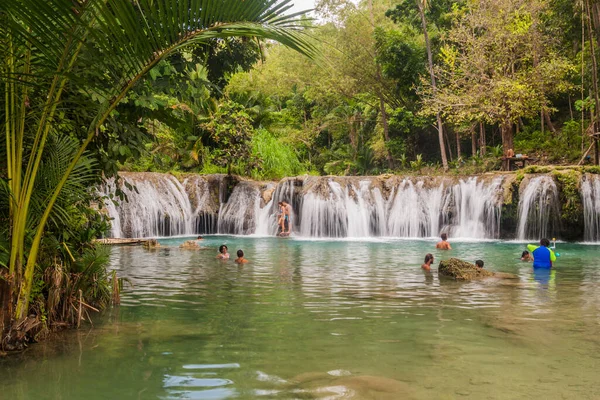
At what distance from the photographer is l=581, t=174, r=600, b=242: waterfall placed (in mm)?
19781

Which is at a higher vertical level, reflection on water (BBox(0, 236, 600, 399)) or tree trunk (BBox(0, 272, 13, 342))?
tree trunk (BBox(0, 272, 13, 342))

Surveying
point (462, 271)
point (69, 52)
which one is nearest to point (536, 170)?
point (462, 271)

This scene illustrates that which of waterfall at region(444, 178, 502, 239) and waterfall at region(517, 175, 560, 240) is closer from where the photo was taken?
waterfall at region(517, 175, 560, 240)

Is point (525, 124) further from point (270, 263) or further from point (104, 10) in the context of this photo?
point (104, 10)

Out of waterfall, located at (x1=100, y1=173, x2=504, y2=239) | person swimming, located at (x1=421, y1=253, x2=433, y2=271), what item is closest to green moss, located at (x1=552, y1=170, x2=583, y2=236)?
waterfall, located at (x1=100, y1=173, x2=504, y2=239)

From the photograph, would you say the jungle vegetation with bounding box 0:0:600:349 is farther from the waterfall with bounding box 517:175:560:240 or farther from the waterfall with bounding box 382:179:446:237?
the waterfall with bounding box 382:179:446:237

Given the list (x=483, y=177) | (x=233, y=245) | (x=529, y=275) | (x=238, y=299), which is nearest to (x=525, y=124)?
(x=483, y=177)

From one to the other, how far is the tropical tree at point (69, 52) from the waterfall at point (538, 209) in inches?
728

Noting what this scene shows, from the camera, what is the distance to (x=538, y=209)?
20.6 meters

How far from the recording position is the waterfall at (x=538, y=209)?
20.4 meters

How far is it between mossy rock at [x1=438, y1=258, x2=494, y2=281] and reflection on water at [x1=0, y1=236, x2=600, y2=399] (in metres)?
0.43

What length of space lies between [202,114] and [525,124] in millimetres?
19677

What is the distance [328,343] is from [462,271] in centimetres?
532

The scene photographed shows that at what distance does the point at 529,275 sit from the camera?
1063cm
